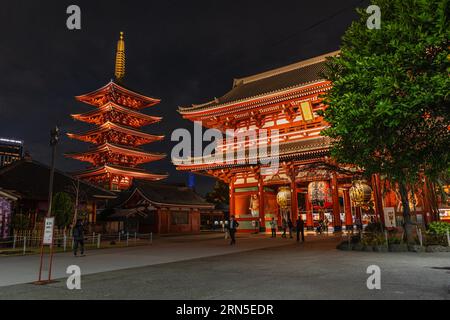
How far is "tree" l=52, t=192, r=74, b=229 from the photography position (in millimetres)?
19469

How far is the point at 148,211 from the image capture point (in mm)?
32594

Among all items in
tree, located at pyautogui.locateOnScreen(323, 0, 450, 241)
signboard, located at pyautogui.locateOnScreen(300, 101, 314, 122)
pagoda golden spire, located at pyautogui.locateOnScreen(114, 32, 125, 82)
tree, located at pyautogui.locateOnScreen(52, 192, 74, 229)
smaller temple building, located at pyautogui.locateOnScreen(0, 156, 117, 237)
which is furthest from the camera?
pagoda golden spire, located at pyautogui.locateOnScreen(114, 32, 125, 82)

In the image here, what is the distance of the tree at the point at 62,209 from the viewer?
19469 mm

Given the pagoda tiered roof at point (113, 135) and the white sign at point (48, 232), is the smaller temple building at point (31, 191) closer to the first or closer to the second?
the white sign at point (48, 232)

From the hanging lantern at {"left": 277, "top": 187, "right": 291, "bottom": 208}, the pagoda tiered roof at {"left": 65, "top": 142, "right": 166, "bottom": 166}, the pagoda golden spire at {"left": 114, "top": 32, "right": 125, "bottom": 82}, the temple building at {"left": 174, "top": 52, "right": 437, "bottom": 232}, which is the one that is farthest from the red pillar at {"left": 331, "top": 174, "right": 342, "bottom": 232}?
the pagoda golden spire at {"left": 114, "top": 32, "right": 125, "bottom": 82}

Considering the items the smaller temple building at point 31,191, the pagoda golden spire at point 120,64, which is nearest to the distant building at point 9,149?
the pagoda golden spire at point 120,64

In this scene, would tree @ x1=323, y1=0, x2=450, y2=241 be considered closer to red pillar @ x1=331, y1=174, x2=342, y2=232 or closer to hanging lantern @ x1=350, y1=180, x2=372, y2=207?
hanging lantern @ x1=350, y1=180, x2=372, y2=207

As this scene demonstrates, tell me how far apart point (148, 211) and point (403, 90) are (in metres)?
28.4

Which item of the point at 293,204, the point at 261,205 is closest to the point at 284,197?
the point at 293,204

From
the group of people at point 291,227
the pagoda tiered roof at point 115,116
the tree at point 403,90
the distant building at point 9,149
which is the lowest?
the group of people at point 291,227

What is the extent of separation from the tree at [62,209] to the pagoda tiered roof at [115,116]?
26174 millimetres

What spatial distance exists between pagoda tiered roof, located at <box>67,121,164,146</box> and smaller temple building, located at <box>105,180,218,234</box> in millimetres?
11925

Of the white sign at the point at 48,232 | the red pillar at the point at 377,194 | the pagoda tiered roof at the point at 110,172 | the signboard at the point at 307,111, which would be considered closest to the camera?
the white sign at the point at 48,232

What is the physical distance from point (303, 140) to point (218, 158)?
741cm
